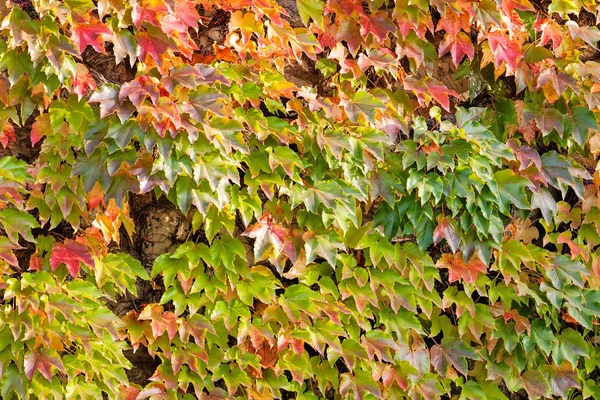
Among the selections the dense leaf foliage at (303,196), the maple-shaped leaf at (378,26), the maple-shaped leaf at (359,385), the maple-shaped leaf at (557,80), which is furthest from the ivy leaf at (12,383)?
the maple-shaped leaf at (557,80)

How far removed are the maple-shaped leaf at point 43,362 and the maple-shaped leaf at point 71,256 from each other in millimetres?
246

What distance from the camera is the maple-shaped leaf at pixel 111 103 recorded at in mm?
2186

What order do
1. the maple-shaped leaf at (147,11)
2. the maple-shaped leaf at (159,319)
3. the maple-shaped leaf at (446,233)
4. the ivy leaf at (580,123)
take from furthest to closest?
the ivy leaf at (580,123), the maple-shaped leaf at (446,233), the maple-shaped leaf at (159,319), the maple-shaped leaf at (147,11)

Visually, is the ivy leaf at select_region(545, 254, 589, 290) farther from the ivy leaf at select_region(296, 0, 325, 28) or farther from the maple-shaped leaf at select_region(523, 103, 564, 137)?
the ivy leaf at select_region(296, 0, 325, 28)

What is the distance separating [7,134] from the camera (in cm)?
230

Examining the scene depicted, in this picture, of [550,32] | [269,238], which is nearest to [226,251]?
[269,238]

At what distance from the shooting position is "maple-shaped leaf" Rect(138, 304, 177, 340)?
7.90 feet

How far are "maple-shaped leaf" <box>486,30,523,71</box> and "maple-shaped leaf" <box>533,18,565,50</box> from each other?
0.14m

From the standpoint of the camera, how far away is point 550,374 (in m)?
2.83

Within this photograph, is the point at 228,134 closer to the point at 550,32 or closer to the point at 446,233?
the point at 446,233

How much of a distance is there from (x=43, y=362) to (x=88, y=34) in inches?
39.1

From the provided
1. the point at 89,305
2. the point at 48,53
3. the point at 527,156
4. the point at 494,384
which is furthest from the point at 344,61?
the point at 494,384

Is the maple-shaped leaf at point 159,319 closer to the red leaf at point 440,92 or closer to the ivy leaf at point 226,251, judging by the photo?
the ivy leaf at point 226,251

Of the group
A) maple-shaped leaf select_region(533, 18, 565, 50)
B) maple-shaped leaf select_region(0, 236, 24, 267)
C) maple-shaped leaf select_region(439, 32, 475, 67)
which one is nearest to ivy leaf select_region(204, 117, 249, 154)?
maple-shaped leaf select_region(0, 236, 24, 267)
